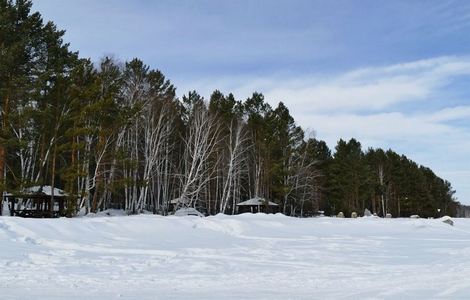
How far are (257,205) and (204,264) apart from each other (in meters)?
35.1

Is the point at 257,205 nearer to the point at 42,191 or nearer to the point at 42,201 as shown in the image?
the point at 42,201

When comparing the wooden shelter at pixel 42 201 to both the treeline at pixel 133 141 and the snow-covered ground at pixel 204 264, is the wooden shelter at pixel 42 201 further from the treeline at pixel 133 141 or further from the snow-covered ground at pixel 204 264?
the snow-covered ground at pixel 204 264

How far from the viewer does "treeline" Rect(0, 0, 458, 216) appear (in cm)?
2905

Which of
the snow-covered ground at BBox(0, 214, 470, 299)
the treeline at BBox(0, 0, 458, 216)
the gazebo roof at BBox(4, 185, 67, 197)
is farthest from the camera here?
the gazebo roof at BBox(4, 185, 67, 197)

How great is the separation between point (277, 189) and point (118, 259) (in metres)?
39.4

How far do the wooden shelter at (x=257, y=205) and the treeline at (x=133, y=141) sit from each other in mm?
1733

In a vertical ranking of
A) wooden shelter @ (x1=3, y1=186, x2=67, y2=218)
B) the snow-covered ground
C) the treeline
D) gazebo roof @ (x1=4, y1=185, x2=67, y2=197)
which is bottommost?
the snow-covered ground

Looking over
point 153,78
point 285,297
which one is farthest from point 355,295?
point 153,78

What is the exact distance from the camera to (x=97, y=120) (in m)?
33.6

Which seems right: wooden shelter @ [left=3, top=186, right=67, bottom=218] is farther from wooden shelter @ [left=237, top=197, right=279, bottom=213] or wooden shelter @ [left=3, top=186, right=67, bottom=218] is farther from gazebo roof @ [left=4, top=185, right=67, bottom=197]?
wooden shelter @ [left=237, top=197, right=279, bottom=213]

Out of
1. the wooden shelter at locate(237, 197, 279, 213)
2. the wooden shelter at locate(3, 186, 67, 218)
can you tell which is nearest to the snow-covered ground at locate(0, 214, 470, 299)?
the wooden shelter at locate(3, 186, 67, 218)

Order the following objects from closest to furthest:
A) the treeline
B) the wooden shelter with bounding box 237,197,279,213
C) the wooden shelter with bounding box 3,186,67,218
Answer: the treeline
the wooden shelter with bounding box 3,186,67,218
the wooden shelter with bounding box 237,197,279,213

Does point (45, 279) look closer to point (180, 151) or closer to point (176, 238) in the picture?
point (176, 238)

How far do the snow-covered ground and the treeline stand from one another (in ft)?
38.8
